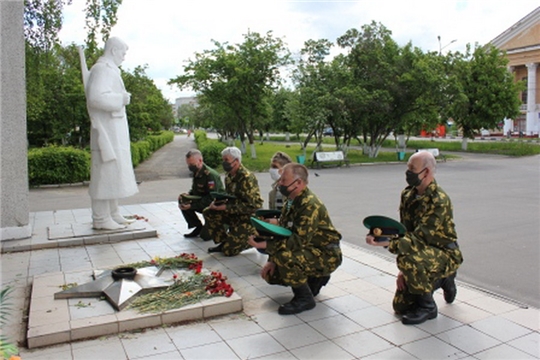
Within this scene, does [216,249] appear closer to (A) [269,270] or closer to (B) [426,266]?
(A) [269,270]

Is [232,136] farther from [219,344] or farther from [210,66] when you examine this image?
[219,344]

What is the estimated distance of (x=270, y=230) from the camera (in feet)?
13.7

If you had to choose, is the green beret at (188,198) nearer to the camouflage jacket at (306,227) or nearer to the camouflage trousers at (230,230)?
the camouflage trousers at (230,230)

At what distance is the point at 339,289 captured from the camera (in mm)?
5191

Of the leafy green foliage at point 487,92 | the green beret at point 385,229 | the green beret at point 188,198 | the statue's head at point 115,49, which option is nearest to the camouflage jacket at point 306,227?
the green beret at point 385,229

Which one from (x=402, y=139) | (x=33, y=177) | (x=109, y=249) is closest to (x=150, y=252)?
(x=109, y=249)

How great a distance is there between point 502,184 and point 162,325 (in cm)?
1384

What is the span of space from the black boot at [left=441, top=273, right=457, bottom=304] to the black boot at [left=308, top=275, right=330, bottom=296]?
113 centimetres

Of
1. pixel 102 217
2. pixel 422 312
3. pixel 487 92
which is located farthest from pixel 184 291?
pixel 487 92

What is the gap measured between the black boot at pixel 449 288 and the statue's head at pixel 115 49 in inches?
230

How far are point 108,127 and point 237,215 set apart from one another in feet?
8.56

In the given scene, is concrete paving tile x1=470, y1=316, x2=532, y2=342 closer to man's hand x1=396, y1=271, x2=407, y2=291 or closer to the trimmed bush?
man's hand x1=396, y1=271, x2=407, y2=291

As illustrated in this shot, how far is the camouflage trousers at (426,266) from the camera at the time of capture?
13.0 feet

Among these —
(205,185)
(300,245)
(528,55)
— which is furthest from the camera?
(528,55)
